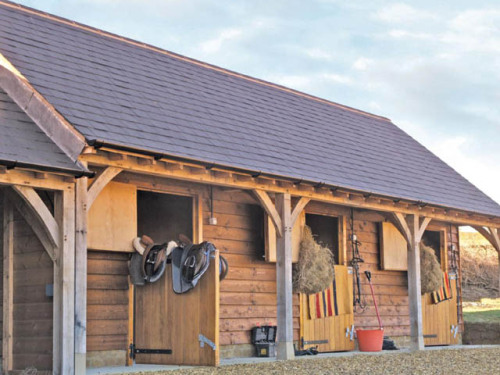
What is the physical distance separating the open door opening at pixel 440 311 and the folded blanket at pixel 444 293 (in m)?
0.06

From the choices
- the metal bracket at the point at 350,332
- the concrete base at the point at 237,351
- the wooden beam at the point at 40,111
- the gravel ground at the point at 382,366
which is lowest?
the gravel ground at the point at 382,366

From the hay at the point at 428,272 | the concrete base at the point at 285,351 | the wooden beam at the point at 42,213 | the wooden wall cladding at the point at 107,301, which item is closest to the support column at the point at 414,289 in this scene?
the hay at the point at 428,272

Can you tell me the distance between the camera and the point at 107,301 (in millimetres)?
11406

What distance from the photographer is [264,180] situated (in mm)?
11758

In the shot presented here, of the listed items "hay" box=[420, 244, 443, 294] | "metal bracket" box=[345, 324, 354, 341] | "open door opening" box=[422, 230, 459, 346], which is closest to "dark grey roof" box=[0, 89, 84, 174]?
"metal bracket" box=[345, 324, 354, 341]

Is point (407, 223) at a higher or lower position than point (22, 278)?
higher

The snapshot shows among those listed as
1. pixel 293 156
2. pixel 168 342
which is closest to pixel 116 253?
pixel 168 342

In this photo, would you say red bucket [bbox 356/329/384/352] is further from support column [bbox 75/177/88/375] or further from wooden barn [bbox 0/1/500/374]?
support column [bbox 75/177/88/375]

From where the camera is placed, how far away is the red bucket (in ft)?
47.9

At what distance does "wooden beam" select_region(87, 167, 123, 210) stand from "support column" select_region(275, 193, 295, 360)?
10.0ft

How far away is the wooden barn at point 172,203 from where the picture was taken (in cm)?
947

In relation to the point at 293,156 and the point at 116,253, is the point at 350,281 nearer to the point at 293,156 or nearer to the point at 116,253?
the point at 293,156

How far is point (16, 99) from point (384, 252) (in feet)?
27.8

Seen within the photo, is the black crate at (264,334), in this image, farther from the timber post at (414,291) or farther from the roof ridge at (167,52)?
the roof ridge at (167,52)
